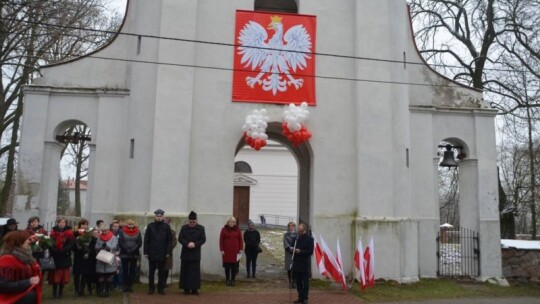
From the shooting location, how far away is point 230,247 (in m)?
12.9

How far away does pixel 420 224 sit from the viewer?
51.3 feet

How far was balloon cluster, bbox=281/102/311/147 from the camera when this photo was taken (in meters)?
13.7

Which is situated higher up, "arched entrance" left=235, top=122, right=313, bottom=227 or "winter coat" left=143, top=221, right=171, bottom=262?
"arched entrance" left=235, top=122, right=313, bottom=227

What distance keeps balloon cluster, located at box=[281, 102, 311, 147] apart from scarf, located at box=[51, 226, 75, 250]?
6.02 m

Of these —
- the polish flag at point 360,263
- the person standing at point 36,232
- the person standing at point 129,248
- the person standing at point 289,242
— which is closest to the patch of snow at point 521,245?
the polish flag at point 360,263

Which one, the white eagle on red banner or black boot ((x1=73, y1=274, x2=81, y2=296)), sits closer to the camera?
black boot ((x1=73, y1=274, x2=81, y2=296))

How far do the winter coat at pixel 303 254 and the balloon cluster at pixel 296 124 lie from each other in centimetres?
366

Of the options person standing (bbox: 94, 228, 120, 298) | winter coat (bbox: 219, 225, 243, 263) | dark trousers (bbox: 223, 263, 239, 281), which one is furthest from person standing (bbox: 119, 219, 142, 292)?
dark trousers (bbox: 223, 263, 239, 281)

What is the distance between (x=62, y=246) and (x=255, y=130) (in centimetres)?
A: 553

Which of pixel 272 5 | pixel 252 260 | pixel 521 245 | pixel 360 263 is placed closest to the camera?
pixel 360 263

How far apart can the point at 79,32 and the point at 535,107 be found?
63.4 ft

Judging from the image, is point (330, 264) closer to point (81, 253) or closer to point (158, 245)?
point (158, 245)

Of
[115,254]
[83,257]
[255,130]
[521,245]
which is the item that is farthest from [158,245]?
[521,245]

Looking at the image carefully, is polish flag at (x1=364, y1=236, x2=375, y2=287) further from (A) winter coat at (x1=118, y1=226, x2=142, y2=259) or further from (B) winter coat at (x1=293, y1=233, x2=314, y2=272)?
(A) winter coat at (x1=118, y1=226, x2=142, y2=259)
